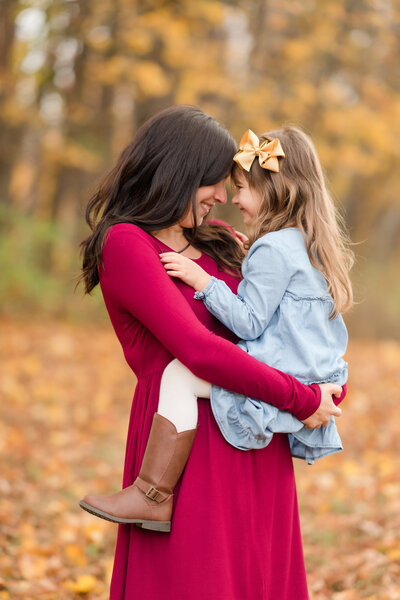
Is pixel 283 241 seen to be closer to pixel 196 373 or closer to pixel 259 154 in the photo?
pixel 259 154

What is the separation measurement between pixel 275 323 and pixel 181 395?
395 mm

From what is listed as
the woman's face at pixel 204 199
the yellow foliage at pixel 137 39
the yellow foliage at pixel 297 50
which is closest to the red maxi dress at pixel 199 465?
the woman's face at pixel 204 199

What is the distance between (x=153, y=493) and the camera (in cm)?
210

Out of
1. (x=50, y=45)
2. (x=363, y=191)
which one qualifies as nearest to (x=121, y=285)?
(x=50, y=45)

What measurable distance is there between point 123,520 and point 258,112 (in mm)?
7504

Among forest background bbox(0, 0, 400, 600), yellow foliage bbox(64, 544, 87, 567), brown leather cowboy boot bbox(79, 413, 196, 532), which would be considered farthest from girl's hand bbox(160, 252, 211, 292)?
forest background bbox(0, 0, 400, 600)

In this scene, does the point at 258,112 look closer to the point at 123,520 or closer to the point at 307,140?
the point at 307,140

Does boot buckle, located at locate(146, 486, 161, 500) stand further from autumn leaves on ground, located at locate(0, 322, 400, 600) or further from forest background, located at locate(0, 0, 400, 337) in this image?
forest background, located at locate(0, 0, 400, 337)

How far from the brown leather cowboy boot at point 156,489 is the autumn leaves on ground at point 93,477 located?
156cm

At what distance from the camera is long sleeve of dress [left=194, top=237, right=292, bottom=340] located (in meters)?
2.17

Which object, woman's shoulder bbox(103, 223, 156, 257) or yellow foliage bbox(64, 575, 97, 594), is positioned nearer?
woman's shoulder bbox(103, 223, 156, 257)

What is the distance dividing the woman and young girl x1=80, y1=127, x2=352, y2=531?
2.7 inches

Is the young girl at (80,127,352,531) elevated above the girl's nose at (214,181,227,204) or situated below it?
below

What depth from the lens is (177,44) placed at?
8.59 metres
